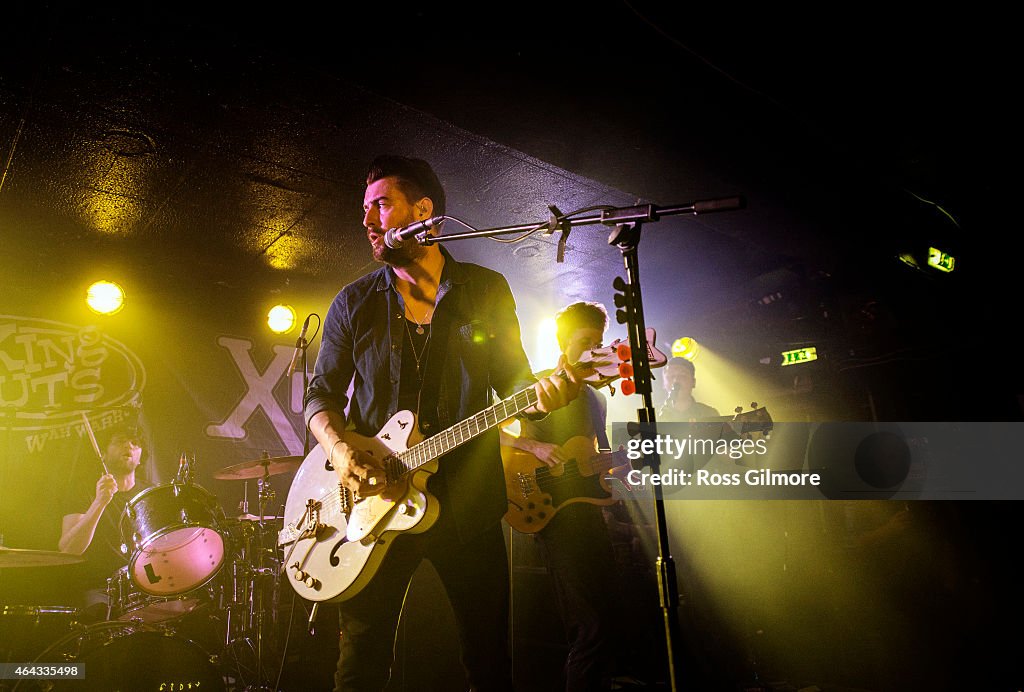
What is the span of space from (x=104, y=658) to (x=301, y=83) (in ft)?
12.1

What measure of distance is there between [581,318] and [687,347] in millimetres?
3855

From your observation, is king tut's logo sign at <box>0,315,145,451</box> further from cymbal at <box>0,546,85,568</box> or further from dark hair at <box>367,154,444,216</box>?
dark hair at <box>367,154,444,216</box>

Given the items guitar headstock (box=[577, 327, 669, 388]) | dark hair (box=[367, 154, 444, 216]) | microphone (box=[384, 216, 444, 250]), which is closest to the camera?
microphone (box=[384, 216, 444, 250])

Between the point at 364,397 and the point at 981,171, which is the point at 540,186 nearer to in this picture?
the point at 364,397

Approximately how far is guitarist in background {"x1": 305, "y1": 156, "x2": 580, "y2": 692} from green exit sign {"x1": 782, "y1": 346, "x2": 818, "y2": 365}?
434 centimetres

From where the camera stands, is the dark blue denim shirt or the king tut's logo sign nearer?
the dark blue denim shirt

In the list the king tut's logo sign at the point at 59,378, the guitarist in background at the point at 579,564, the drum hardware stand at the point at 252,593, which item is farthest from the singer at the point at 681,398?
the king tut's logo sign at the point at 59,378

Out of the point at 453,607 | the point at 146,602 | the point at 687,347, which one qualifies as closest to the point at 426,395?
the point at 453,607

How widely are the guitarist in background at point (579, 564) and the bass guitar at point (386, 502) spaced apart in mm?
608

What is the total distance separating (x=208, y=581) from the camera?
4.16 meters

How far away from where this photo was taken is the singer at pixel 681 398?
657 centimetres

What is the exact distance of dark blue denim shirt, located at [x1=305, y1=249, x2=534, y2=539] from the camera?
2.59m

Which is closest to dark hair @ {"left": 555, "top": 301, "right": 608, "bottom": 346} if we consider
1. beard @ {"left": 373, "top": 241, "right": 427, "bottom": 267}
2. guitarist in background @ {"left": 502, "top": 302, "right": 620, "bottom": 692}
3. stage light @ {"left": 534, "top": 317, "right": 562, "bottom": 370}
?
guitarist in background @ {"left": 502, "top": 302, "right": 620, "bottom": 692}

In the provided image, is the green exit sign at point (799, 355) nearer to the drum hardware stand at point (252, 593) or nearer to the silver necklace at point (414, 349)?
the silver necklace at point (414, 349)
